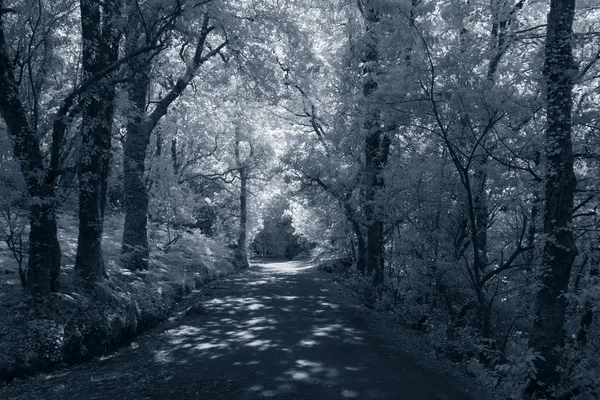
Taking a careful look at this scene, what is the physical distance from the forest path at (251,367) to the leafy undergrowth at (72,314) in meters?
0.32

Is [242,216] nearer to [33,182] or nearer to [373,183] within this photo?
[373,183]

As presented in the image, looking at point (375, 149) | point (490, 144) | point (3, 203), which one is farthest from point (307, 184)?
point (3, 203)

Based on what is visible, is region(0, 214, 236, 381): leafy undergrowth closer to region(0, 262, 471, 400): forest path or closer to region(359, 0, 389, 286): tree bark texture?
region(0, 262, 471, 400): forest path

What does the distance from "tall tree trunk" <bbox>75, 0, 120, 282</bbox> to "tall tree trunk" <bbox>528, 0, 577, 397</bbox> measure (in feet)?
24.6

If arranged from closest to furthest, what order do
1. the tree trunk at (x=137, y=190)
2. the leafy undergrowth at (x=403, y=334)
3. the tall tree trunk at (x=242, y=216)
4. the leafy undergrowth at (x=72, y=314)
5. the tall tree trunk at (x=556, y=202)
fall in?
the tall tree trunk at (x=556, y=202) → the leafy undergrowth at (x=72, y=314) → the leafy undergrowth at (x=403, y=334) → the tree trunk at (x=137, y=190) → the tall tree trunk at (x=242, y=216)

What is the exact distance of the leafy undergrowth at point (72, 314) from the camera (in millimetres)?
7277

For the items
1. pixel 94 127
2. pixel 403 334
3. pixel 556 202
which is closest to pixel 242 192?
pixel 403 334

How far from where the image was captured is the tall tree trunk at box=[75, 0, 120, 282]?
9.16 metres

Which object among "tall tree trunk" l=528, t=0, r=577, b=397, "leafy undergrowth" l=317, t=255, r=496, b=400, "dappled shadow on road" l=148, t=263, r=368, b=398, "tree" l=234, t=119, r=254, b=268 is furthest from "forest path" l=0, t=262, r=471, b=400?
"tree" l=234, t=119, r=254, b=268

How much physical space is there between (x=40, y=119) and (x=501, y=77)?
9700 mm

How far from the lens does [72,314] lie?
8.44 m

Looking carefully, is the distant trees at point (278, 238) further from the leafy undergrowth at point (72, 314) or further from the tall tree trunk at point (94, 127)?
the tall tree trunk at point (94, 127)

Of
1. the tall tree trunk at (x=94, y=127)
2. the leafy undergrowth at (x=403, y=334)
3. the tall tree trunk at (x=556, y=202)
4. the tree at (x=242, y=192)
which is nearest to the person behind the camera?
the tall tree trunk at (x=556, y=202)

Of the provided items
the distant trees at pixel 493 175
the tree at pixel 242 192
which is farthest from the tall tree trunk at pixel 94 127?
the tree at pixel 242 192
